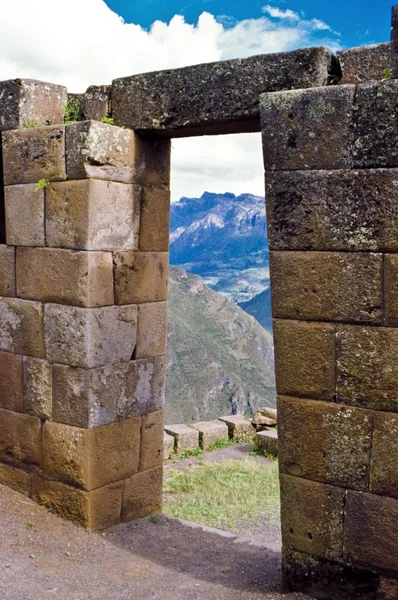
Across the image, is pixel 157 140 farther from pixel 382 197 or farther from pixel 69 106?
pixel 382 197

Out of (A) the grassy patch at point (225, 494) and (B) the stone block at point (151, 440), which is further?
(A) the grassy patch at point (225, 494)

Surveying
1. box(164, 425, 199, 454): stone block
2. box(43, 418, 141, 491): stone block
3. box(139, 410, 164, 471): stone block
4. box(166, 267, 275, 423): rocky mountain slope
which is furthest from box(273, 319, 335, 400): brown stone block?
box(166, 267, 275, 423): rocky mountain slope

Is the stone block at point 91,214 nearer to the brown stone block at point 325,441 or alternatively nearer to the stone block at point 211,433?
the brown stone block at point 325,441

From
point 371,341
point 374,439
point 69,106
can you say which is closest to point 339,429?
point 374,439

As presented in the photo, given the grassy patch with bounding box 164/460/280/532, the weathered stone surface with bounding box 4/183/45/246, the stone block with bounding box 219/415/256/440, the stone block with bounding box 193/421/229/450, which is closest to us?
the weathered stone surface with bounding box 4/183/45/246

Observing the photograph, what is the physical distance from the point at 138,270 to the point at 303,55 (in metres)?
2.46

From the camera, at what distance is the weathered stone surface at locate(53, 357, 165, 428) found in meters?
5.88

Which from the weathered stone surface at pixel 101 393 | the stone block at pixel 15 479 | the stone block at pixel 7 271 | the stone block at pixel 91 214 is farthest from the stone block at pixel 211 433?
the stone block at pixel 91 214

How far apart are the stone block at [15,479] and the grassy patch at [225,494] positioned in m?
2.06

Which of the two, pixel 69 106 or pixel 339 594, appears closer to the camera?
pixel 339 594

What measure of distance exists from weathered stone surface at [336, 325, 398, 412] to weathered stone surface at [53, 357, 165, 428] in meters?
2.38

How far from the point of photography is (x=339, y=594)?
15.3 feet

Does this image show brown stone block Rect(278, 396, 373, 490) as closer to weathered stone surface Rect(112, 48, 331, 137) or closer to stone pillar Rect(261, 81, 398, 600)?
stone pillar Rect(261, 81, 398, 600)

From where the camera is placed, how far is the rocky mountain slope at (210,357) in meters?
46.5
